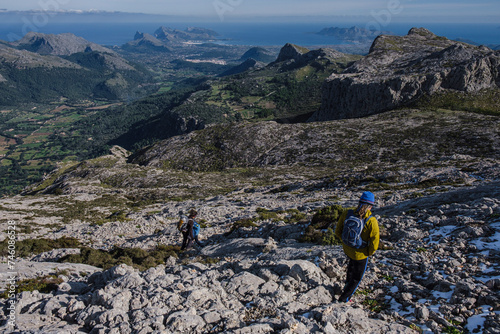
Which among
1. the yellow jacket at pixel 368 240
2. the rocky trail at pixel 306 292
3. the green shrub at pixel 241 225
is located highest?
the yellow jacket at pixel 368 240

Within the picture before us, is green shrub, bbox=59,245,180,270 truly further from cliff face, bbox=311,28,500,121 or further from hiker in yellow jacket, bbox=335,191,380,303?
cliff face, bbox=311,28,500,121

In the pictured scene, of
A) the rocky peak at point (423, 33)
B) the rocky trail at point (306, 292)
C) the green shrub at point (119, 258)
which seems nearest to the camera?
the rocky trail at point (306, 292)

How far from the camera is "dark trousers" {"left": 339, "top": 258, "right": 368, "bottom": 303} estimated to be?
9.27 meters

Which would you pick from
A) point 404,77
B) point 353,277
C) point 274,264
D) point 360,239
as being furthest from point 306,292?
point 404,77

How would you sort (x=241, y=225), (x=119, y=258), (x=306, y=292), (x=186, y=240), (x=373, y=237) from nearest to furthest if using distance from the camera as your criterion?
(x=373, y=237)
(x=306, y=292)
(x=119, y=258)
(x=186, y=240)
(x=241, y=225)

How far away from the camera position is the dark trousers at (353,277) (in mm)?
9266

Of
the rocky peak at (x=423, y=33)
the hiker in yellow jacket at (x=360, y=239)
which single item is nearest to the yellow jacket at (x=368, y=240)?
the hiker in yellow jacket at (x=360, y=239)

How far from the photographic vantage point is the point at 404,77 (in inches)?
3410

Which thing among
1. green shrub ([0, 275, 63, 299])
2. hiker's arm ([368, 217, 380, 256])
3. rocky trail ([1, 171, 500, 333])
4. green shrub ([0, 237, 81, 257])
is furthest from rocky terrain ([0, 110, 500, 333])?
hiker's arm ([368, 217, 380, 256])

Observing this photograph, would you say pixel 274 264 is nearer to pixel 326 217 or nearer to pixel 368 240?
pixel 368 240

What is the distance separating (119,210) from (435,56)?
109 meters

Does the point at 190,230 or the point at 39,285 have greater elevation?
the point at 39,285

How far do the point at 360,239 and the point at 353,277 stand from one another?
1.51 meters

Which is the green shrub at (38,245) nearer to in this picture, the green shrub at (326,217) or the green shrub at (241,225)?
the green shrub at (241,225)
